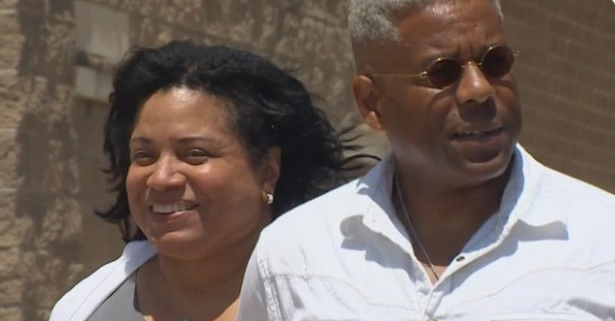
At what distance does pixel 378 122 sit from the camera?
10.4 feet

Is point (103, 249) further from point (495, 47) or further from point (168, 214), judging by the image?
point (495, 47)

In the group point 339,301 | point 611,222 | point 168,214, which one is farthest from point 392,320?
point 168,214

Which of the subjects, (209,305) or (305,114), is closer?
(209,305)

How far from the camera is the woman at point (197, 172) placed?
155 inches

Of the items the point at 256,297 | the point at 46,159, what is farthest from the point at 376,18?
the point at 46,159

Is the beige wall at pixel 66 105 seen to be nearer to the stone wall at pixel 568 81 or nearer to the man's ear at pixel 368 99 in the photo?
the stone wall at pixel 568 81

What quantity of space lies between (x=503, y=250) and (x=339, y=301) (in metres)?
0.30

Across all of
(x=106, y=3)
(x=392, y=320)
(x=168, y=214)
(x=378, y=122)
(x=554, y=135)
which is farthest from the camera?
(x=554, y=135)

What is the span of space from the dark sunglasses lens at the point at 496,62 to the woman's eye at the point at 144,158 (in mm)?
1197

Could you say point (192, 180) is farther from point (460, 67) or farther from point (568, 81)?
point (568, 81)

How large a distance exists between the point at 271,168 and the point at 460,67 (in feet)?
4.10

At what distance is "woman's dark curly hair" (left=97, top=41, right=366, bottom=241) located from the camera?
413 centimetres

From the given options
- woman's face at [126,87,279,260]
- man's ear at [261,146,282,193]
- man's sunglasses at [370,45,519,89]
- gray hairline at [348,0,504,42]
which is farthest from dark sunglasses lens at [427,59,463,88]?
man's ear at [261,146,282,193]

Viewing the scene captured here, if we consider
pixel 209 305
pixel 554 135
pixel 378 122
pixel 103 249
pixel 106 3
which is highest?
pixel 378 122
